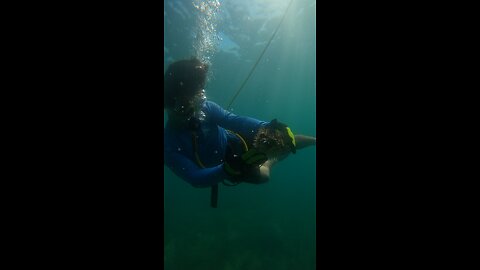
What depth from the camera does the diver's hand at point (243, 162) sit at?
3188 millimetres

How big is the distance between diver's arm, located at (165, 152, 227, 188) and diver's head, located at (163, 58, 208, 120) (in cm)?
71

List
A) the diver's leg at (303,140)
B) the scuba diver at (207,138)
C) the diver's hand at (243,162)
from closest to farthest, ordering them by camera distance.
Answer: the diver's hand at (243,162), the scuba diver at (207,138), the diver's leg at (303,140)

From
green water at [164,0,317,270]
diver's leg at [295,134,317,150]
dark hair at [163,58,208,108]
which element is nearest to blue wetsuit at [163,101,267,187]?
dark hair at [163,58,208,108]

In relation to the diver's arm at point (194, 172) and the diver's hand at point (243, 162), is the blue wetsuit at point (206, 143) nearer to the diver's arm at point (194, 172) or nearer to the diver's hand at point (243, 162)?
the diver's arm at point (194, 172)

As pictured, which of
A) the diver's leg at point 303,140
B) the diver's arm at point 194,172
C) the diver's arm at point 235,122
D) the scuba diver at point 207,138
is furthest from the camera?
the diver's leg at point 303,140

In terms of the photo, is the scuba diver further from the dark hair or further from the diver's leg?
the diver's leg

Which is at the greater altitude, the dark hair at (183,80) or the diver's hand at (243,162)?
the dark hair at (183,80)

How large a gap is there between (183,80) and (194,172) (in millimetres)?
1432

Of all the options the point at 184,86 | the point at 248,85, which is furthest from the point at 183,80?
the point at 248,85

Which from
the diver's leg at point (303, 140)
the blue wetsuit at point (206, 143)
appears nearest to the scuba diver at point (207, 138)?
the blue wetsuit at point (206, 143)
